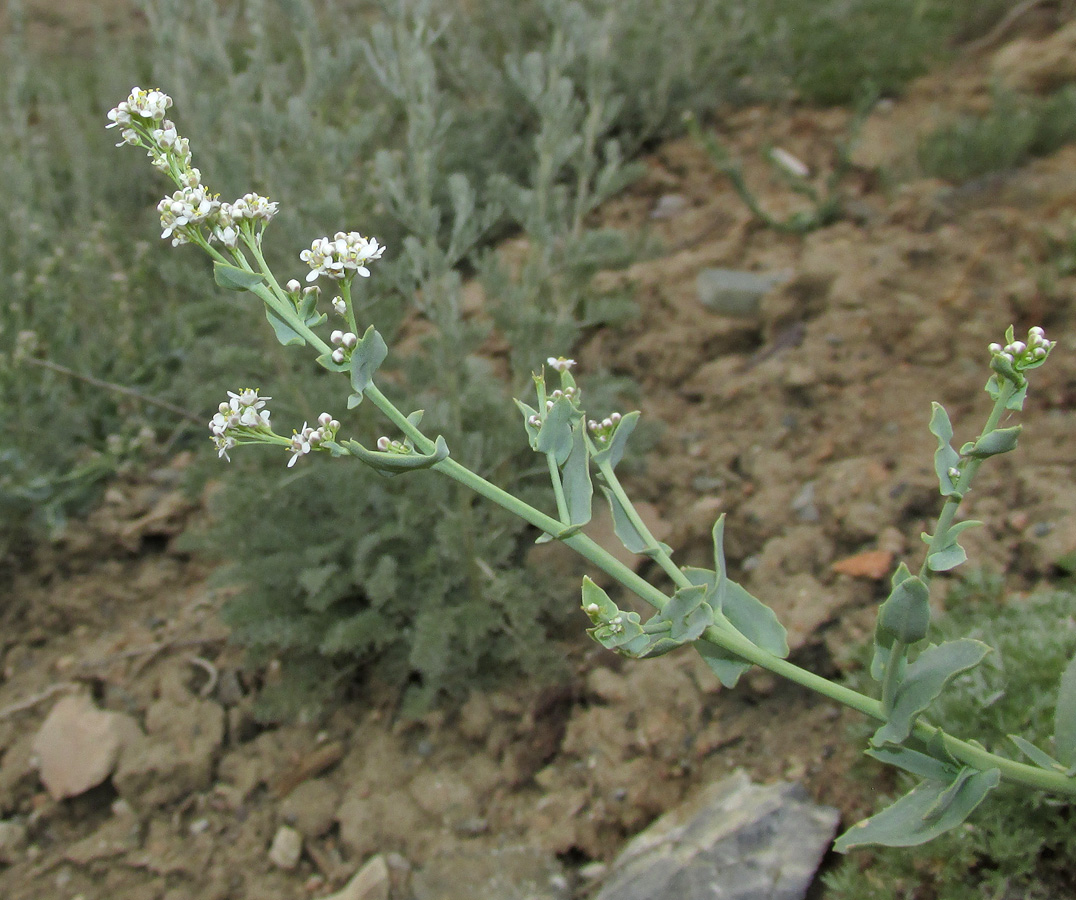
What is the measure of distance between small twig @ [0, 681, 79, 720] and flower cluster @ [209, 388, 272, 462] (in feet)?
6.58

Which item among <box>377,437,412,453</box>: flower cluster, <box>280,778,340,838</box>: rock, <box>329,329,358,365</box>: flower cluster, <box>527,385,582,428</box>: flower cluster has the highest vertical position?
<box>329,329,358,365</box>: flower cluster

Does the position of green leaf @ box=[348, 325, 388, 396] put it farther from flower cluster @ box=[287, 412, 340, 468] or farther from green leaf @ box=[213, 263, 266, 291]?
green leaf @ box=[213, 263, 266, 291]

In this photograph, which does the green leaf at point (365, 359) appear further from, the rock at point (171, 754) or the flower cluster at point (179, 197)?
the rock at point (171, 754)

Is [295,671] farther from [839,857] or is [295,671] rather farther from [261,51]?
[261,51]

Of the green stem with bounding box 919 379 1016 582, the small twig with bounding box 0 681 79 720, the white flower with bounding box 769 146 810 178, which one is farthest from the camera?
the white flower with bounding box 769 146 810 178

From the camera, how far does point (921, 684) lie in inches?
59.4

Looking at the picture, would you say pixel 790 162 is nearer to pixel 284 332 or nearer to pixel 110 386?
pixel 110 386

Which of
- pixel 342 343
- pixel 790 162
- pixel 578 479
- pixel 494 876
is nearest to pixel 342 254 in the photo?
pixel 342 343

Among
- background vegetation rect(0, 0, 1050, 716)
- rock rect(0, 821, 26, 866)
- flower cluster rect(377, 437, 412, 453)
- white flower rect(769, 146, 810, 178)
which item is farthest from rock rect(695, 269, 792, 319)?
rock rect(0, 821, 26, 866)

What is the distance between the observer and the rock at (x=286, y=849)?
8.55 ft

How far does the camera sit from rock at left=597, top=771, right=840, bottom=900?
83.4 inches

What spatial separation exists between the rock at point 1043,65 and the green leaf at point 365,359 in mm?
3986

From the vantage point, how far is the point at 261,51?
306cm

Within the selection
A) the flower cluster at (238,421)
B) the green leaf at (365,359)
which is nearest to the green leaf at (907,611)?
the green leaf at (365,359)
